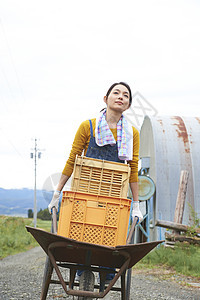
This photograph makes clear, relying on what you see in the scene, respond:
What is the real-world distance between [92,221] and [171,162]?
41.7 feet

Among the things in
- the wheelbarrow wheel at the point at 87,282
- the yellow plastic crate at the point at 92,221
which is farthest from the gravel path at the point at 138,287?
the yellow plastic crate at the point at 92,221

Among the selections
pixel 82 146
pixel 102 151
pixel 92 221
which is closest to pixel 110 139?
pixel 102 151

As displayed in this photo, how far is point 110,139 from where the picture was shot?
145 inches

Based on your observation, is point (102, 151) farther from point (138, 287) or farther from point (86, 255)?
point (138, 287)

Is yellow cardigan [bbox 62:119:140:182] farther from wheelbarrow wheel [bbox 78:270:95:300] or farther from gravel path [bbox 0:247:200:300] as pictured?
gravel path [bbox 0:247:200:300]

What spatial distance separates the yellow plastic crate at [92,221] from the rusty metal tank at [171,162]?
1146cm

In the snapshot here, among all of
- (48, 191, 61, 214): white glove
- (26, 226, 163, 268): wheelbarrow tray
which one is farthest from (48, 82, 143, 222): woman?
(26, 226, 163, 268): wheelbarrow tray

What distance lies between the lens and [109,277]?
366 centimetres

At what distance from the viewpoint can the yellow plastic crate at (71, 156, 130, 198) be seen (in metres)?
3.23

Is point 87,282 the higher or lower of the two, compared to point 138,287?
higher

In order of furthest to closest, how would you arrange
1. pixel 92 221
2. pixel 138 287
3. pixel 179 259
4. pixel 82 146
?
pixel 179 259
pixel 138 287
pixel 82 146
pixel 92 221

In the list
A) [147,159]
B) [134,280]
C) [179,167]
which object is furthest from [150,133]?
[134,280]

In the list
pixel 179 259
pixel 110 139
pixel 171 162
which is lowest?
pixel 179 259

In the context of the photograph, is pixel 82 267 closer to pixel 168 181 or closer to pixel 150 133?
pixel 168 181
